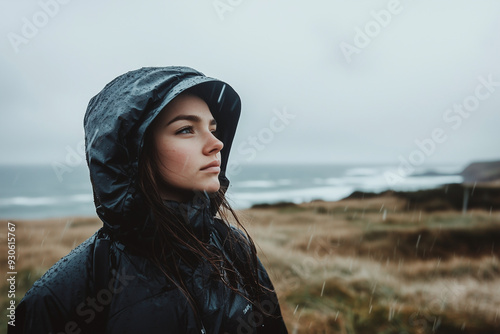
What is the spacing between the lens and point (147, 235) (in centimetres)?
168

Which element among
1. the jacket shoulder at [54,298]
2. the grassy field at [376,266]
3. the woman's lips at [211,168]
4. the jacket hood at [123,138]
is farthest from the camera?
the grassy field at [376,266]

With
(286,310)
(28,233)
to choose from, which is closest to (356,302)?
(286,310)

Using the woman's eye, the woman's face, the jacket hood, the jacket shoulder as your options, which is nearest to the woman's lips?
the woman's face

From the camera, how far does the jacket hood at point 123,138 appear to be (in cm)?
167

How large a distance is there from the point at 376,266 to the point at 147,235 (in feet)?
21.9

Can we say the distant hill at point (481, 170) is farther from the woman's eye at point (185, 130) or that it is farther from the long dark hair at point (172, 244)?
the woman's eye at point (185, 130)

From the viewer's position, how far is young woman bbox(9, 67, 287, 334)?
4.97ft

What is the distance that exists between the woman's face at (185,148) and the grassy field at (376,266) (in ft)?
9.43

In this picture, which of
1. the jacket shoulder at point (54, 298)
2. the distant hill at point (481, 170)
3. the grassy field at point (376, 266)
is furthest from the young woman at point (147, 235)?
the distant hill at point (481, 170)

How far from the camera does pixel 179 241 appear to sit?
1729 mm

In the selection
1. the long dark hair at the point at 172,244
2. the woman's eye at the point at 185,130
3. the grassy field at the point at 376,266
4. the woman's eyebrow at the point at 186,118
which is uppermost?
the woman's eyebrow at the point at 186,118

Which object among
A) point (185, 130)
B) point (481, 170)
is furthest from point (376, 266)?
point (481, 170)

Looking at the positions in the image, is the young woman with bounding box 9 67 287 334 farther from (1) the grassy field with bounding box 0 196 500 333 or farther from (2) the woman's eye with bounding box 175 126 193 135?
(1) the grassy field with bounding box 0 196 500 333

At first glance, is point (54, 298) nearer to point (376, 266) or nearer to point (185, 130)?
point (185, 130)
